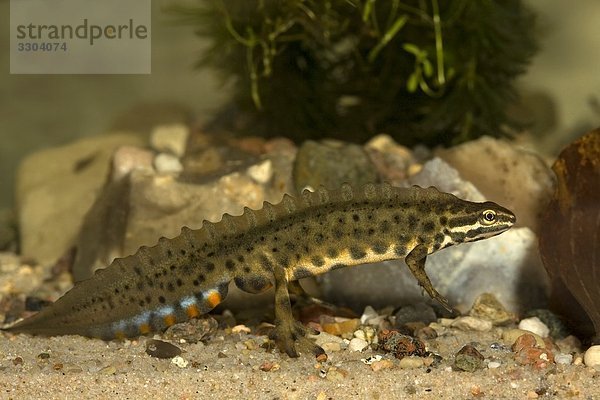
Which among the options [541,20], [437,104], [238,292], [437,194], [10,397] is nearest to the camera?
[10,397]

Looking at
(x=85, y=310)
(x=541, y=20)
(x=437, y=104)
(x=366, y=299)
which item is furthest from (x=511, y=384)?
(x=541, y=20)

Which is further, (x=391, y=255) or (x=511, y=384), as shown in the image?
(x=391, y=255)

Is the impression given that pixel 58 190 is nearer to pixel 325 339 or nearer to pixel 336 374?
pixel 325 339

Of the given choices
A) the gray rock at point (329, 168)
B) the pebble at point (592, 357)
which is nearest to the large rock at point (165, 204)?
the gray rock at point (329, 168)

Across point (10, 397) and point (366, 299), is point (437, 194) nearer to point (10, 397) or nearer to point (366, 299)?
→ point (366, 299)
